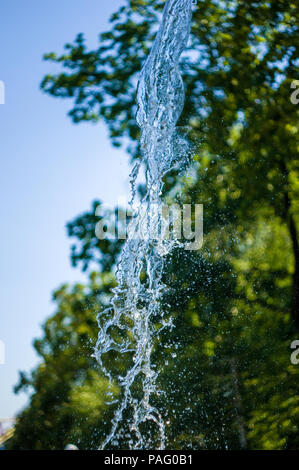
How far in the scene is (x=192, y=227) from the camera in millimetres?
5789

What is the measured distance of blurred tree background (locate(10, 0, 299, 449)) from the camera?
17.4 feet

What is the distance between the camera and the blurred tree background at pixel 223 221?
530cm

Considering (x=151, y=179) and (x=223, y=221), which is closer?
(x=151, y=179)

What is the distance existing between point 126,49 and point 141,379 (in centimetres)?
446

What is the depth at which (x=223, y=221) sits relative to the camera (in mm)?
5887

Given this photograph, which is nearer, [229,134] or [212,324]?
[212,324]

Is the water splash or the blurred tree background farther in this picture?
the blurred tree background

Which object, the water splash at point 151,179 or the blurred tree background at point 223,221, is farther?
the blurred tree background at point 223,221

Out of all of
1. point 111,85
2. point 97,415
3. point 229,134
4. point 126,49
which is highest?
point 126,49

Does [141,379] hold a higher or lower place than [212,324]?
lower
